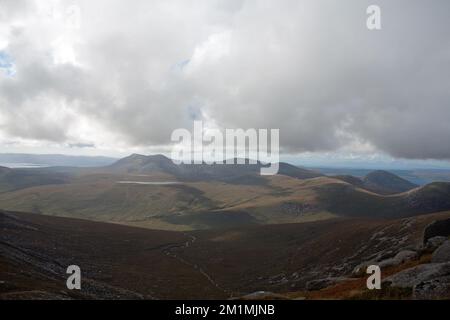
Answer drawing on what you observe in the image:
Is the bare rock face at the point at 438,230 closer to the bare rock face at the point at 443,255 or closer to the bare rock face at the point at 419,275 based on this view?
the bare rock face at the point at 443,255

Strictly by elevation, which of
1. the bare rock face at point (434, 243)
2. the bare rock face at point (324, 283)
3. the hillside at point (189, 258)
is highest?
the bare rock face at point (434, 243)

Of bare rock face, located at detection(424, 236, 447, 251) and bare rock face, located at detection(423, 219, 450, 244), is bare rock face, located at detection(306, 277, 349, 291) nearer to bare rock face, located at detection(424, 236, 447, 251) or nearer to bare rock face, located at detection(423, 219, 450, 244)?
bare rock face, located at detection(424, 236, 447, 251)

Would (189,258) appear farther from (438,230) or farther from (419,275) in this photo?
(419,275)

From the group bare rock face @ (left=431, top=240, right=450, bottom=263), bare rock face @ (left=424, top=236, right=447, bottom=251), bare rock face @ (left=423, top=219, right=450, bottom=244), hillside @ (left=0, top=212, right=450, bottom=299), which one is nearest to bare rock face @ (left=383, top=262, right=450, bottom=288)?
bare rock face @ (left=431, top=240, right=450, bottom=263)

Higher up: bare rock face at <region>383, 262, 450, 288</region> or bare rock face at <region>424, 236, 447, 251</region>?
bare rock face at <region>383, 262, 450, 288</region>

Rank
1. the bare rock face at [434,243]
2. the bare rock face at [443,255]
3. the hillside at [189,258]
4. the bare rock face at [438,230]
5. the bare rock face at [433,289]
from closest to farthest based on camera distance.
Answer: the bare rock face at [433,289], the bare rock face at [443,255], the bare rock face at [434,243], the bare rock face at [438,230], the hillside at [189,258]

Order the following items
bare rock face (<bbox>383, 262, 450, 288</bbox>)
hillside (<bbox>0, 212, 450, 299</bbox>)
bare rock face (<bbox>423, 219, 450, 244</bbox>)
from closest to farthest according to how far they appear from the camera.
Answer: 1. bare rock face (<bbox>383, 262, 450, 288</bbox>)
2. bare rock face (<bbox>423, 219, 450, 244</bbox>)
3. hillside (<bbox>0, 212, 450, 299</bbox>)

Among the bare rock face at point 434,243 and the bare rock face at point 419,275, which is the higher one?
the bare rock face at point 419,275

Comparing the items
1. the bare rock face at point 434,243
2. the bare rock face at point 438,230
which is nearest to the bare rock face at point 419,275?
the bare rock face at point 434,243

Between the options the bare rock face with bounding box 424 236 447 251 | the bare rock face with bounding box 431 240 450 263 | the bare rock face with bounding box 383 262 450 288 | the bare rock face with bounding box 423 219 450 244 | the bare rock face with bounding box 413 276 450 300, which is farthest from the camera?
the bare rock face with bounding box 423 219 450 244
